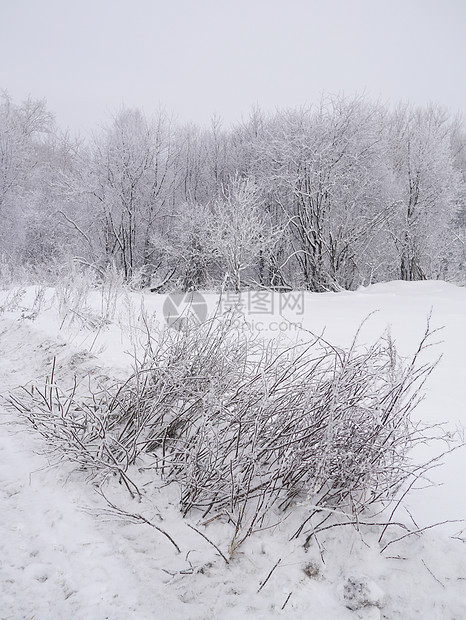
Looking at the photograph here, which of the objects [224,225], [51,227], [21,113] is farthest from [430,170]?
[21,113]

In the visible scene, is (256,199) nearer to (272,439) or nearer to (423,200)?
(423,200)

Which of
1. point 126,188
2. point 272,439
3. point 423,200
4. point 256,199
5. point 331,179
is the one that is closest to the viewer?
point 272,439

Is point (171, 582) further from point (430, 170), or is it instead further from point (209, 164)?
point (209, 164)

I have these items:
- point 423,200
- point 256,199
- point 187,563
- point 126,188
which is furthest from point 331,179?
point 187,563

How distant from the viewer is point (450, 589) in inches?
49.9

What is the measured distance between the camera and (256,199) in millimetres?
15180

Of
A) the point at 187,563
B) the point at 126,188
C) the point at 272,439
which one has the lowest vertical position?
the point at 187,563

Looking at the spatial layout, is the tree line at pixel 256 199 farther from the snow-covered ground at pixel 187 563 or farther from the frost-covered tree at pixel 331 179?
the snow-covered ground at pixel 187 563

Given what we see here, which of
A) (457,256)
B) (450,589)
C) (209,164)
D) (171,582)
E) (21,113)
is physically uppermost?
(21,113)

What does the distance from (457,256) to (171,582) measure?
17.8 meters

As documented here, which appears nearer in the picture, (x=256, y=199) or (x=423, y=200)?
(x=423, y=200)

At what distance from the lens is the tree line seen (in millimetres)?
13688

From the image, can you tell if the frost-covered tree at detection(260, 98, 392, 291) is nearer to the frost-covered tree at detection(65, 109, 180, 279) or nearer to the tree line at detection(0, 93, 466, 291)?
the tree line at detection(0, 93, 466, 291)

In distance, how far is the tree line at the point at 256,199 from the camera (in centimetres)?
1369
